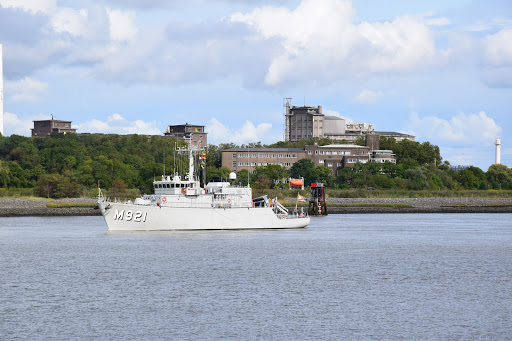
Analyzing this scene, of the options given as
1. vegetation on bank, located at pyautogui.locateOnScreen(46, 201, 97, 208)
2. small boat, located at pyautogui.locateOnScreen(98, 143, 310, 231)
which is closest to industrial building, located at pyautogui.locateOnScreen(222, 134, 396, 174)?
vegetation on bank, located at pyautogui.locateOnScreen(46, 201, 97, 208)

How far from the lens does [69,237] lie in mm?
60594

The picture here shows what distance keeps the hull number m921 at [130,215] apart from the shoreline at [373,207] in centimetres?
3873

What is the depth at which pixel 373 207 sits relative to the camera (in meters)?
113

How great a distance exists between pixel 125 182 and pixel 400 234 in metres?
70.9

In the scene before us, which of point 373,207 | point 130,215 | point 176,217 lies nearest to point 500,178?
point 373,207

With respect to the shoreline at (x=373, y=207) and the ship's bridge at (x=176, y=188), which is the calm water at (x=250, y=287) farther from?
the shoreline at (x=373, y=207)

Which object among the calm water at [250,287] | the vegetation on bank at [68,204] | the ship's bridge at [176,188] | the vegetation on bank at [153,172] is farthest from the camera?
the vegetation on bank at [153,172]

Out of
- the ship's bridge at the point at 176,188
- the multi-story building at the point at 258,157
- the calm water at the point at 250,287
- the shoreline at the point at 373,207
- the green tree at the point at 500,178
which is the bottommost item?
the calm water at the point at 250,287

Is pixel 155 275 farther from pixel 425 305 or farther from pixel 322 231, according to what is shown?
pixel 322 231

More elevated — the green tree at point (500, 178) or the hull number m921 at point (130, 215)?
the green tree at point (500, 178)

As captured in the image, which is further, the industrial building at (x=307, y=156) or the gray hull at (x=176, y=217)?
the industrial building at (x=307, y=156)

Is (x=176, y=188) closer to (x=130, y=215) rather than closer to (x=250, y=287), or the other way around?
(x=130, y=215)

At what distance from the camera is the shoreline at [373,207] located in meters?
97.8

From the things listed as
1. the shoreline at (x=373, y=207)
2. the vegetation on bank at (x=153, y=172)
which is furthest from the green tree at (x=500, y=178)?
the shoreline at (x=373, y=207)
